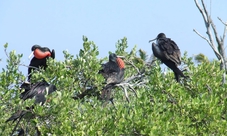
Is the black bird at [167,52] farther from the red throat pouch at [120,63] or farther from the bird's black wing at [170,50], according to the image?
the red throat pouch at [120,63]

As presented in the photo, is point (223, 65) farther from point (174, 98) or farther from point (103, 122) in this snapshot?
point (103, 122)

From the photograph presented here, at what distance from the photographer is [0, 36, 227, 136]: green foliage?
5352 millimetres

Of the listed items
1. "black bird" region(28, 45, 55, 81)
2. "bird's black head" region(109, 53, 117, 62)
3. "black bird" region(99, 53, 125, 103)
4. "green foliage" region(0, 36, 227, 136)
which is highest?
"black bird" region(28, 45, 55, 81)

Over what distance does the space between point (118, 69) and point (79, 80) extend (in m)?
1.48

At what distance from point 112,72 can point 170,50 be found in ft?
3.31

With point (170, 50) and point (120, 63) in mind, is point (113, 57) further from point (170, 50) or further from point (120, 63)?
point (170, 50)

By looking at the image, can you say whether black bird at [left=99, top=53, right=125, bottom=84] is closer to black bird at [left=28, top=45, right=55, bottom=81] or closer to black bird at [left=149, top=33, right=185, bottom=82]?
black bird at [left=149, top=33, right=185, bottom=82]

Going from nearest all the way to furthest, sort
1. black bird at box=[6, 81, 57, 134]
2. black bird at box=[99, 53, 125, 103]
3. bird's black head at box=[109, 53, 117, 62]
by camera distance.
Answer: black bird at box=[6, 81, 57, 134] < black bird at box=[99, 53, 125, 103] < bird's black head at box=[109, 53, 117, 62]

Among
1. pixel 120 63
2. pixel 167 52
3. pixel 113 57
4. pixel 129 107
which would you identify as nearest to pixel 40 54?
pixel 113 57

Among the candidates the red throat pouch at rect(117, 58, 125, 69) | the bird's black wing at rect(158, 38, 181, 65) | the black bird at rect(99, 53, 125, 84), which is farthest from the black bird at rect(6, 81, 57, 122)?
the bird's black wing at rect(158, 38, 181, 65)

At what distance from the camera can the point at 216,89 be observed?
6160 millimetres

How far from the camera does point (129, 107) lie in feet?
18.6

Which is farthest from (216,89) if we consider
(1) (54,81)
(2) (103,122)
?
(1) (54,81)

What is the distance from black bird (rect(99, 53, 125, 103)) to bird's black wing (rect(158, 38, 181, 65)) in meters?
0.72
